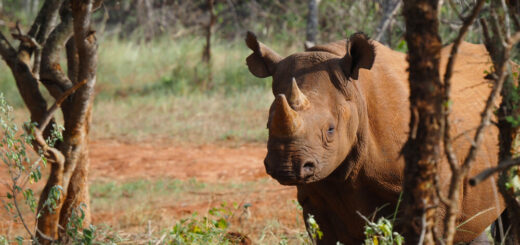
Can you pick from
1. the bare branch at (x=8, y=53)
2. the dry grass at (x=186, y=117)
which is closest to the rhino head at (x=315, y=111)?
the bare branch at (x=8, y=53)

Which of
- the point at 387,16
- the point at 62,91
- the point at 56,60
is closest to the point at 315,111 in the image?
the point at 62,91

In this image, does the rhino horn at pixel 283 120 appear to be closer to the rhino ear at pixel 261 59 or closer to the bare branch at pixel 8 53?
the rhino ear at pixel 261 59

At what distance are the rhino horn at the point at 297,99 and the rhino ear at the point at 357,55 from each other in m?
0.40

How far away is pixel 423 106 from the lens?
266 cm

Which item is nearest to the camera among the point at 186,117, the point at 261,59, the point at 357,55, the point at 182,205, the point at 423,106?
the point at 423,106

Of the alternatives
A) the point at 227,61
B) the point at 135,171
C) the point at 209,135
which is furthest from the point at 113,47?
the point at 135,171

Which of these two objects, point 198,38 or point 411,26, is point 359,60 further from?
point 198,38

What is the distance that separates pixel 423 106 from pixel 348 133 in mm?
1453

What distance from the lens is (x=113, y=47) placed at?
16.1m

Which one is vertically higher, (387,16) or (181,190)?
(387,16)

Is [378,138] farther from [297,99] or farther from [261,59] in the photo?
[261,59]

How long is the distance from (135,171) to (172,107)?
11.2 feet

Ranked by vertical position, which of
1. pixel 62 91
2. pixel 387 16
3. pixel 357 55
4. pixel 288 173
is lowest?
pixel 288 173

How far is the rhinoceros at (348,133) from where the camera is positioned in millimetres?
3746
